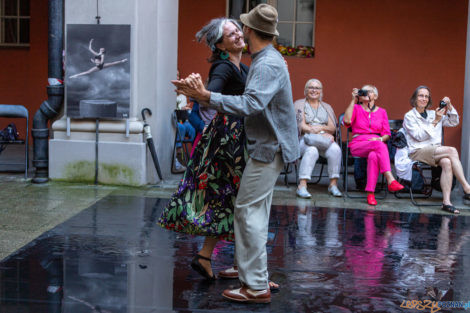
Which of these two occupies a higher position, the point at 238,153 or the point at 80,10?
the point at 80,10

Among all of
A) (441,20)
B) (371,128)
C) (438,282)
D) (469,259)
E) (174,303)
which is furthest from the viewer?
(441,20)

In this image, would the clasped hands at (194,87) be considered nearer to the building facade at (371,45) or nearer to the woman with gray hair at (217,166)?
the woman with gray hair at (217,166)

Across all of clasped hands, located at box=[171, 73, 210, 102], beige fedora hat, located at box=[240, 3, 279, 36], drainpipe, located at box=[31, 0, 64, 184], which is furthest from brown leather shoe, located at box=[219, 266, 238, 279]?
drainpipe, located at box=[31, 0, 64, 184]

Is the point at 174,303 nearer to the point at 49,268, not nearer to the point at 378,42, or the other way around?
the point at 49,268

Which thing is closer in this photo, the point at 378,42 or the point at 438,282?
the point at 438,282

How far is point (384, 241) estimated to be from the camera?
609 centimetres

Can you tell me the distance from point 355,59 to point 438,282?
7.22 meters

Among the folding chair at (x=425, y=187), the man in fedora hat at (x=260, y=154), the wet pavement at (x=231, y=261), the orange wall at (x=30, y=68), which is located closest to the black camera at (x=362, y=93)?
the folding chair at (x=425, y=187)

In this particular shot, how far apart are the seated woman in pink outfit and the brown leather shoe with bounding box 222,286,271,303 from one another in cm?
401

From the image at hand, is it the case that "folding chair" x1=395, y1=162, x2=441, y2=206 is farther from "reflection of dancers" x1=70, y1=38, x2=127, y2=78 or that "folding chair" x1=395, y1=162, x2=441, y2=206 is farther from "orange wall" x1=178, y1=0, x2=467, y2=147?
"reflection of dancers" x1=70, y1=38, x2=127, y2=78

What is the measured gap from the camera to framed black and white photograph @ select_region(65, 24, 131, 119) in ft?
27.6

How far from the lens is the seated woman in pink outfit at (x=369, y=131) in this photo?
26.4 feet

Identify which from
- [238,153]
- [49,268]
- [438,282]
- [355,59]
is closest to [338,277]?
[438,282]

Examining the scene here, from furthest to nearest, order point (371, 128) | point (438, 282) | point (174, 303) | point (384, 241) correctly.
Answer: point (371, 128) < point (384, 241) < point (438, 282) < point (174, 303)
